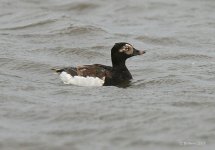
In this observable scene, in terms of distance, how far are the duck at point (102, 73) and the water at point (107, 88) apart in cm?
23

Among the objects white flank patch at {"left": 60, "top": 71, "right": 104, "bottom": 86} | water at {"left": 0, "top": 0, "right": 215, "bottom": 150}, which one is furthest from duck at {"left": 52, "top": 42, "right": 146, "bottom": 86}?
water at {"left": 0, "top": 0, "right": 215, "bottom": 150}

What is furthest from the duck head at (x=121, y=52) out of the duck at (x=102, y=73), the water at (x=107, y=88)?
the water at (x=107, y=88)

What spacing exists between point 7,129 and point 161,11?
12.6 metres

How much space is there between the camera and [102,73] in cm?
1493

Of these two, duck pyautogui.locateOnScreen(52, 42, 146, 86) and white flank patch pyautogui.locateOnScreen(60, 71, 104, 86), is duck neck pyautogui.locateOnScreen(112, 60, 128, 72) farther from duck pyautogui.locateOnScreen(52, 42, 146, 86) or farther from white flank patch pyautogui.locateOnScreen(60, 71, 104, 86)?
white flank patch pyautogui.locateOnScreen(60, 71, 104, 86)

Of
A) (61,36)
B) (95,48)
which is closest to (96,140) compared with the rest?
(95,48)

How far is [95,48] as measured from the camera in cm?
1891

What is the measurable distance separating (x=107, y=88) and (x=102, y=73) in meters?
0.41

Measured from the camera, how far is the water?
37.1 feet

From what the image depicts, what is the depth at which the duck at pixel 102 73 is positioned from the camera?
14.7 meters

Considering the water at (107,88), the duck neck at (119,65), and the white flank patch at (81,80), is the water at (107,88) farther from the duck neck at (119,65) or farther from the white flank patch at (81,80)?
the duck neck at (119,65)

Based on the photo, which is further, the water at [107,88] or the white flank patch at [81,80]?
the white flank patch at [81,80]

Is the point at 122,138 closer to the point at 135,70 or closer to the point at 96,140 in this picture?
the point at 96,140

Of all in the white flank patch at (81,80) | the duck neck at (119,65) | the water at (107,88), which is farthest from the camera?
the duck neck at (119,65)
